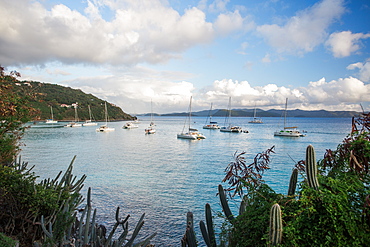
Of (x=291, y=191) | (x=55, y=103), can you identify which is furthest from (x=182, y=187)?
(x=55, y=103)

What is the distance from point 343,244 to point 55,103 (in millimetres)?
137806

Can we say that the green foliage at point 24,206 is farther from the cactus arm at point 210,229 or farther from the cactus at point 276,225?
the cactus at point 276,225

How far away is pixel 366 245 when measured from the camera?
10.3 ft

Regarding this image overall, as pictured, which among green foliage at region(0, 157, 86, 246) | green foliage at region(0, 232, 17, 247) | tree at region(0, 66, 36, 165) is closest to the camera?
green foliage at region(0, 232, 17, 247)

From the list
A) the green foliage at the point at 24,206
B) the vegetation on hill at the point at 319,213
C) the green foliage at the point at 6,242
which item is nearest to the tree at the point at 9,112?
the green foliage at the point at 24,206

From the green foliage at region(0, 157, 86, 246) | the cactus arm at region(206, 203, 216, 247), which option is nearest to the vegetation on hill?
the cactus arm at region(206, 203, 216, 247)

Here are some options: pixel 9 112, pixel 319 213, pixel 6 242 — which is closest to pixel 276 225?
pixel 319 213

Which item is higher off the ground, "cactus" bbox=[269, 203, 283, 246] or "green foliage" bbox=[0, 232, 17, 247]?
"cactus" bbox=[269, 203, 283, 246]

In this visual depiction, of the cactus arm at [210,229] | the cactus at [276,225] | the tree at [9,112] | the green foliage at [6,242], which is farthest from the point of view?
the tree at [9,112]

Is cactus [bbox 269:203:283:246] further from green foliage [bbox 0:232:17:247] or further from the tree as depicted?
the tree

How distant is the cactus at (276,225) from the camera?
9.76 feet

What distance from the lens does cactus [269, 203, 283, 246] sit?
2.97 m

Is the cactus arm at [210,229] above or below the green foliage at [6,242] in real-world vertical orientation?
below

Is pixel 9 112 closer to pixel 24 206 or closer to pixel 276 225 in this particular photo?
pixel 24 206
